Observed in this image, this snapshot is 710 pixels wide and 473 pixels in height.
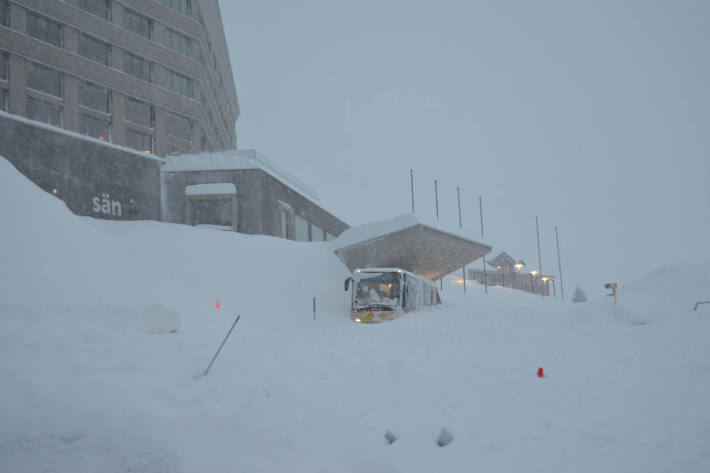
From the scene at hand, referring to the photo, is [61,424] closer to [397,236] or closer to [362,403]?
[362,403]

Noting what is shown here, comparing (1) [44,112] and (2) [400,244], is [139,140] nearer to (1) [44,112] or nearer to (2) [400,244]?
(1) [44,112]

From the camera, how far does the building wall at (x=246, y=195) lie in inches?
953

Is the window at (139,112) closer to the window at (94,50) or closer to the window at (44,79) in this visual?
the window at (94,50)

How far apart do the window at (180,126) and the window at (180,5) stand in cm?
871

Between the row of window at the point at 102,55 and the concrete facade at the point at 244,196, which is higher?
the row of window at the point at 102,55

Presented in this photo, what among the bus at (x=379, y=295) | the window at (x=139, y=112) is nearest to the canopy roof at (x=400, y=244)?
the bus at (x=379, y=295)

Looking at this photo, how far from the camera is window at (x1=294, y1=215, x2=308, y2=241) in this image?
30.0 m

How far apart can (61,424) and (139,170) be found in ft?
67.2

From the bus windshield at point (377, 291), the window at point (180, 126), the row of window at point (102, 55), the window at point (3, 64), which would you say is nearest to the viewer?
the bus windshield at point (377, 291)

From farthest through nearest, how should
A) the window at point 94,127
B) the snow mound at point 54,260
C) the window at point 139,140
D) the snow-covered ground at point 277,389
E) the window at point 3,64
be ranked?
the window at point 139,140
the window at point 94,127
the window at point 3,64
the snow mound at point 54,260
the snow-covered ground at point 277,389

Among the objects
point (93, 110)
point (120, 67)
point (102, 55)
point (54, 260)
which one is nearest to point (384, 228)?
point (54, 260)

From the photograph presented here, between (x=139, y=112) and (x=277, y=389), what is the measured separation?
112ft

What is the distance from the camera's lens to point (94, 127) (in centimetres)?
3200

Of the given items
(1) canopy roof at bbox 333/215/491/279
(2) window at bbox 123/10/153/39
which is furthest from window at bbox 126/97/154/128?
(1) canopy roof at bbox 333/215/491/279
